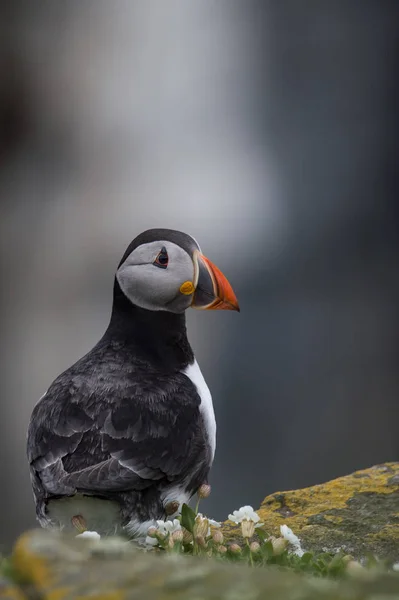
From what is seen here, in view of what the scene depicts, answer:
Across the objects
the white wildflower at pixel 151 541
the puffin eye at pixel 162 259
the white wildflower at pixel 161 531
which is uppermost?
the puffin eye at pixel 162 259

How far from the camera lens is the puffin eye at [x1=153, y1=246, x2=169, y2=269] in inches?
129

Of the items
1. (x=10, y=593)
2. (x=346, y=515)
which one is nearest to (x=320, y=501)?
(x=346, y=515)


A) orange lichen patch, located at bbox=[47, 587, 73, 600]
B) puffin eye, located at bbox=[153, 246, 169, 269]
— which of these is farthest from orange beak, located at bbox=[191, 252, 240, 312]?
orange lichen patch, located at bbox=[47, 587, 73, 600]

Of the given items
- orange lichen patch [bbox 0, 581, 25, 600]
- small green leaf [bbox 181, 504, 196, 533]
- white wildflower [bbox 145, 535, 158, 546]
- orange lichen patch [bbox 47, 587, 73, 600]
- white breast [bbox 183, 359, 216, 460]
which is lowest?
white wildflower [bbox 145, 535, 158, 546]

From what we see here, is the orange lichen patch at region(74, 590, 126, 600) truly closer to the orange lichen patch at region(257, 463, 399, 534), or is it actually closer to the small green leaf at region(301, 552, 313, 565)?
the small green leaf at region(301, 552, 313, 565)

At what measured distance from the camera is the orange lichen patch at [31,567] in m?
1.21

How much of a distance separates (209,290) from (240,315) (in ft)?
14.6

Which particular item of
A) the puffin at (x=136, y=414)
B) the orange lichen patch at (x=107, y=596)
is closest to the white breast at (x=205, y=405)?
the puffin at (x=136, y=414)

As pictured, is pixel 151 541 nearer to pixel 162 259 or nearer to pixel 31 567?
pixel 31 567

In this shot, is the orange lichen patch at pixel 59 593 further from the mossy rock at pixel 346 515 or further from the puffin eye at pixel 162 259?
the puffin eye at pixel 162 259

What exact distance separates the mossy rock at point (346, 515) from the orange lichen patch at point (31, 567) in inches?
62.2

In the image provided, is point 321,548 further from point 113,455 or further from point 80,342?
point 80,342

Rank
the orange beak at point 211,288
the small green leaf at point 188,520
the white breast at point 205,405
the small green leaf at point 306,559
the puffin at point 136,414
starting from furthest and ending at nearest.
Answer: the orange beak at point 211,288 → the white breast at point 205,405 → the puffin at point 136,414 → the small green leaf at point 188,520 → the small green leaf at point 306,559

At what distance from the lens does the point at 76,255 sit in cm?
828
